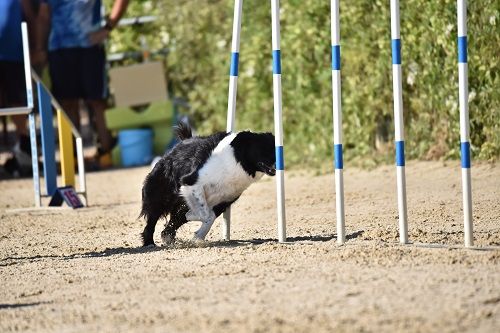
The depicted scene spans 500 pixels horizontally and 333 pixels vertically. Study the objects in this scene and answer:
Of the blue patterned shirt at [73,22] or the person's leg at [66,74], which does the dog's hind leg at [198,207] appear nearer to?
the blue patterned shirt at [73,22]

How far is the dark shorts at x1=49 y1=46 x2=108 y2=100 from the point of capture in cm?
1485

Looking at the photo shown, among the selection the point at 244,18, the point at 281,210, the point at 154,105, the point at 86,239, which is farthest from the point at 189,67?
the point at 281,210

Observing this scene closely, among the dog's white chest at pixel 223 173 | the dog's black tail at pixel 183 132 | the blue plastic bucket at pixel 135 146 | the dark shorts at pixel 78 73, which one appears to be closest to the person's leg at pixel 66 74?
the dark shorts at pixel 78 73

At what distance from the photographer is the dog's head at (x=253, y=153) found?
720cm

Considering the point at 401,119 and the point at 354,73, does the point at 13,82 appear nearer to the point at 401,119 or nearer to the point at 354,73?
the point at 354,73

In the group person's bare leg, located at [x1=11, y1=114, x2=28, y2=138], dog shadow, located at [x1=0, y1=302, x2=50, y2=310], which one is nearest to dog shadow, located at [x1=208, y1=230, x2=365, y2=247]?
dog shadow, located at [x1=0, y1=302, x2=50, y2=310]

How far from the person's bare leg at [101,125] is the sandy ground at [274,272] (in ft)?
17.9

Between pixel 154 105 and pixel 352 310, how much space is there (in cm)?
1092

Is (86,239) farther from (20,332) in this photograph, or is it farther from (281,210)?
(20,332)

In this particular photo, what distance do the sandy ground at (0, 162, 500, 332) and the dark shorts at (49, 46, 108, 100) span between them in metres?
5.39

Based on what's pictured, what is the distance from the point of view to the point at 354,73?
11719 mm

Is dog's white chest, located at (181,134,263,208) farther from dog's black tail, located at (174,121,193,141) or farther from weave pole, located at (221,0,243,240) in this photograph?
dog's black tail, located at (174,121,193,141)

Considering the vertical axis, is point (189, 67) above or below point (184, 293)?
above

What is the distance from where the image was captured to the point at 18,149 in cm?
1452
